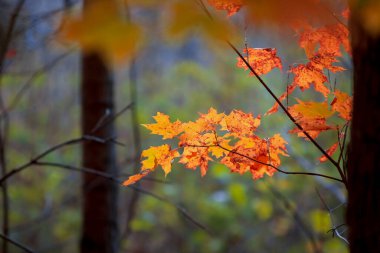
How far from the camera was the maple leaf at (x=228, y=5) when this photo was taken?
1.23 meters

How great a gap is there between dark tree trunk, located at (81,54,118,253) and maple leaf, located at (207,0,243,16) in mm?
1119

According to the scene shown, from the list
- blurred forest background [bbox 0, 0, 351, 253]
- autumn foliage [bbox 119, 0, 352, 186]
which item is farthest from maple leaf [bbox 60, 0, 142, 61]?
blurred forest background [bbox 0, 0, 351, 253]

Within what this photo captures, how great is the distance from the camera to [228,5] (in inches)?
49.6

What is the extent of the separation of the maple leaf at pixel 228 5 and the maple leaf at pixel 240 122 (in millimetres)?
328

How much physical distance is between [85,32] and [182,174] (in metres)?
5.99

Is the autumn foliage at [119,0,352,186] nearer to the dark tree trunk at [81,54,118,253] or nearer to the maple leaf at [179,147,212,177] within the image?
the maple leaf at [179,147,212,177]

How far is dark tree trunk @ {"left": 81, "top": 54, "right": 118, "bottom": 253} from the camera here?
2221 mm

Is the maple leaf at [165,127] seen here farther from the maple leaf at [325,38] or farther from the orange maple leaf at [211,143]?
the maple leaf at [325,38]

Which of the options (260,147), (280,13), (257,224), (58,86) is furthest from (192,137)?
(58,86)

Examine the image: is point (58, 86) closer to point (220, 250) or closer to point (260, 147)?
point (220, 250)

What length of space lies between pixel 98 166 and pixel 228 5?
1290 mm

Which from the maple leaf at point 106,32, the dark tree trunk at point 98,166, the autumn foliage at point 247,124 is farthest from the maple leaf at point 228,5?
the dark tree trunk at point 98,166

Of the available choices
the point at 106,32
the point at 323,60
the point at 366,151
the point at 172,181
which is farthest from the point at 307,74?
the point at 172,181

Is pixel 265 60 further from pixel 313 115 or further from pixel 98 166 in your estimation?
pixel 98 166
